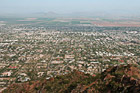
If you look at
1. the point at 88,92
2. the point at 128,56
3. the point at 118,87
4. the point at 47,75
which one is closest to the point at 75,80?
the point at 88,92

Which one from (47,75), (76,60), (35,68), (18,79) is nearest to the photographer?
(18,79)

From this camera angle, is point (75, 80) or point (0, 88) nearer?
point (75, 80)

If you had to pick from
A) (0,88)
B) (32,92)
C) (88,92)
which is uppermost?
(88,92)

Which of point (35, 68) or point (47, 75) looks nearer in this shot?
point (47, 75)

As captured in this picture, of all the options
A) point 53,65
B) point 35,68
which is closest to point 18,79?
point 35,68

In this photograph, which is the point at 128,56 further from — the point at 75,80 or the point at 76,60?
the point at 75,80

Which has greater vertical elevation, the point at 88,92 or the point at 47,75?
the point at 88,92

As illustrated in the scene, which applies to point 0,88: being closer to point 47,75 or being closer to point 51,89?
point 47,75

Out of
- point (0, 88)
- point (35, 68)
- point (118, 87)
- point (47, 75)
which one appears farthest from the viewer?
point (35, 68)

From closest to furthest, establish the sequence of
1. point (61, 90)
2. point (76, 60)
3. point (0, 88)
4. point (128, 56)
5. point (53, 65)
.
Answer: point (61, 90) → point (0, 88) → point (53, 65) → point (76, 60) → point (128, 56)
